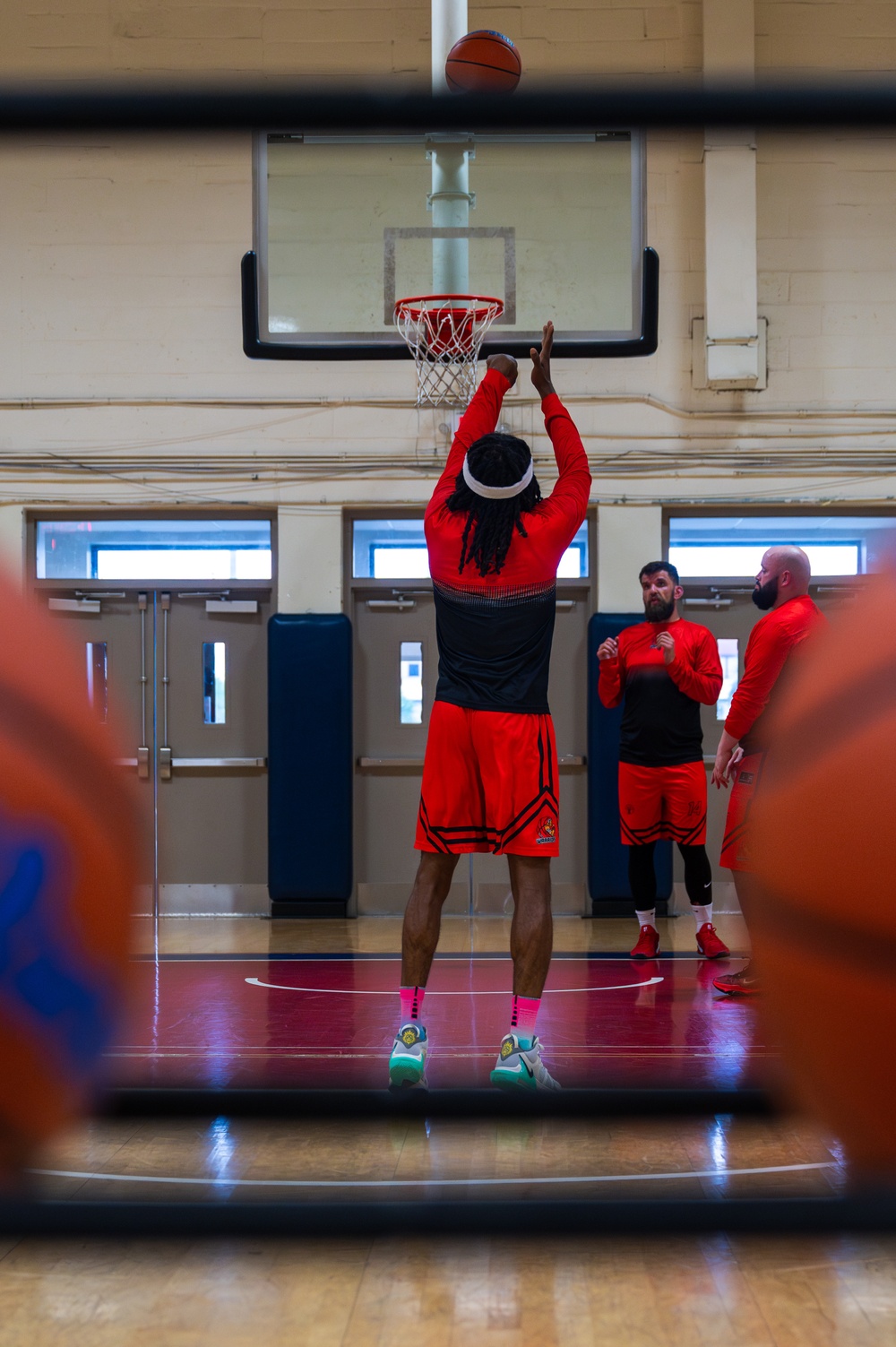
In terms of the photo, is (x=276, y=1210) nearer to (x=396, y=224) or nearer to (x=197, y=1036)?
(x=197, y=1036)

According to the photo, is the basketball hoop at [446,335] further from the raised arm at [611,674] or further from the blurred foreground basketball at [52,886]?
the blurred foreground basketball at [52,886]

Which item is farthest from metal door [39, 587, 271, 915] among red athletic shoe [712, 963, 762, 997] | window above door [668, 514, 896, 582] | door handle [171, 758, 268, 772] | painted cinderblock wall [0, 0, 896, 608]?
red athletic shoe [712, 963, 762, 997]

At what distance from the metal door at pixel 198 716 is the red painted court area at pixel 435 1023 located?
235 cm

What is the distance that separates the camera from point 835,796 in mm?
918

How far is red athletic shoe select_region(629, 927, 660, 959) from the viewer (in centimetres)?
634

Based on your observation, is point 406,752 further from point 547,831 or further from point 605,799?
point 547,831

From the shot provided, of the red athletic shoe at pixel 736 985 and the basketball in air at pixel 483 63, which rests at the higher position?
the basketball in air at pixel 483 63

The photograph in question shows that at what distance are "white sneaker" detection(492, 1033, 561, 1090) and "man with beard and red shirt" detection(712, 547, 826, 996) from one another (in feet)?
5.50

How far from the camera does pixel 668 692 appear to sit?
6.23m

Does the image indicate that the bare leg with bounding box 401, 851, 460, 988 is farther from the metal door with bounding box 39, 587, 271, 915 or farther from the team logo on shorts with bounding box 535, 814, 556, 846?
the metal door with bounding box 39, 587, 271, 915

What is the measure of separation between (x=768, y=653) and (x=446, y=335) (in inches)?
136

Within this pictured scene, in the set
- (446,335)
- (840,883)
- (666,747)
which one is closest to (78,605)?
(446,335)

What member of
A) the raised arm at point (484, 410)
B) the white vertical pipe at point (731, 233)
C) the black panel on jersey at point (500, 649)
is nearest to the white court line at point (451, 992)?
the black panel on jersey at point (500, 649)

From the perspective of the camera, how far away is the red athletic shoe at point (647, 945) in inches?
250
